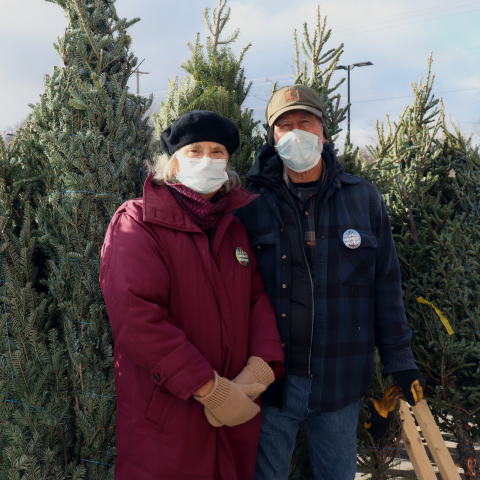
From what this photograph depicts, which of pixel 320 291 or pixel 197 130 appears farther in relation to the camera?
pixel 320 291

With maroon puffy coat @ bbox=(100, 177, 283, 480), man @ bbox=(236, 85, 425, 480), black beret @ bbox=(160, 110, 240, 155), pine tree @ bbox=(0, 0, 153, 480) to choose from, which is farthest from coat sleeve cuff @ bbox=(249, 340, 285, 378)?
black beret @ bbox=(160, 110, 240, 155)

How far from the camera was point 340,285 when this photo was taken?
230cm

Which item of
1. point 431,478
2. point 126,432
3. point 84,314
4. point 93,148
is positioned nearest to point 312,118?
point 93,148

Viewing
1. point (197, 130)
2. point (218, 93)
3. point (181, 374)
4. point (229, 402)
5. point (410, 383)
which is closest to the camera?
point (181, 374)

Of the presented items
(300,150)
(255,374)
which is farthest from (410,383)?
(300,150)

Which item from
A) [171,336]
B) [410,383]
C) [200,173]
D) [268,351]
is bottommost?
[410,383]

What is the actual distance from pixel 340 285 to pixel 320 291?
0.12 meters

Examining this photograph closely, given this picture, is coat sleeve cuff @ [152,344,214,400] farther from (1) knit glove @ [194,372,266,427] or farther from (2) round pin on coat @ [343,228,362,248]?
(2) round pin on coat @ [343,228,362,248]

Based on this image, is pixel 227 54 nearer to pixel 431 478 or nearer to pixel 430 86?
pixel 430 86

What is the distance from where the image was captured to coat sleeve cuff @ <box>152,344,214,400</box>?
1734mm

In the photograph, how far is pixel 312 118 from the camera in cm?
252

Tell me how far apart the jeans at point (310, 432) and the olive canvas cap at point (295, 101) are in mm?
1526

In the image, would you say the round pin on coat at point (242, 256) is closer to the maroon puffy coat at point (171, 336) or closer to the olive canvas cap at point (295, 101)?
the maroon puffy coat at point (171, 336)

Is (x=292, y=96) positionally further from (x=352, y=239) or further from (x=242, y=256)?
(x=242, y=256)
